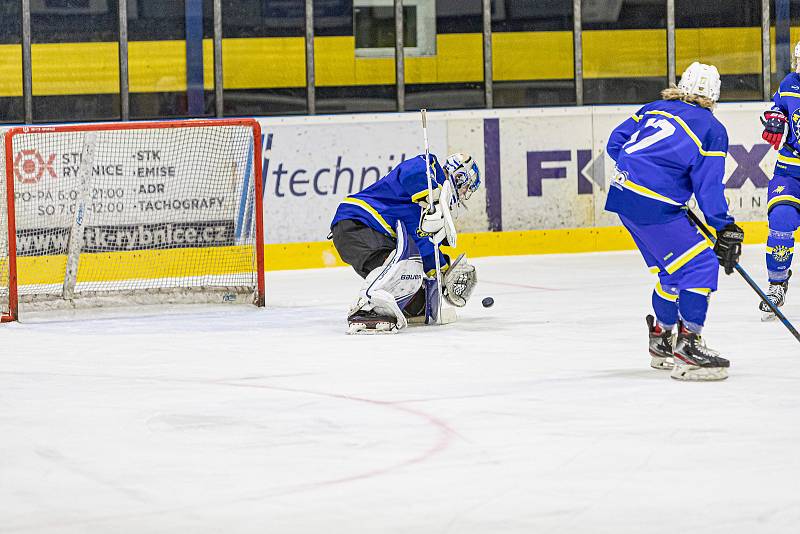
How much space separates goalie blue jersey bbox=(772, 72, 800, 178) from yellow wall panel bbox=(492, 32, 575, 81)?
12.5 feet

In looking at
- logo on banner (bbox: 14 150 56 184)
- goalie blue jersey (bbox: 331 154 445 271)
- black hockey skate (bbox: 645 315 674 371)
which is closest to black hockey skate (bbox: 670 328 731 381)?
black hockey skate (bbox: 645 315 674 371)

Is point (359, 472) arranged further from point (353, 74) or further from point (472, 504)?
point (353, 74)

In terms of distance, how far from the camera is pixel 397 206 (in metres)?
6.70

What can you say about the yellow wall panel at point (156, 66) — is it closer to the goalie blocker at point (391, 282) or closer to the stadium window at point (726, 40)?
the goalie blocker at point (391, 282)

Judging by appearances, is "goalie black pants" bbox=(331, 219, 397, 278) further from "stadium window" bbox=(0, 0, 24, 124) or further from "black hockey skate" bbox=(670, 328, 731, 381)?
"stadium window" bbox=(0, 0, 24, 124)

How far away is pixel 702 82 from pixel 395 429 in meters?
1.68

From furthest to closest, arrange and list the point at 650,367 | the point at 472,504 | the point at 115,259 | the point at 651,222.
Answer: the point at 115,259 → the point at 650,367 → the point at 651,222 → the point at 472,504

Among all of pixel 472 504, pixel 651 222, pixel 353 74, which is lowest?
pixel 472 504

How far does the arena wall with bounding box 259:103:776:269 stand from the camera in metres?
9.49

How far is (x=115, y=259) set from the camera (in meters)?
8.15

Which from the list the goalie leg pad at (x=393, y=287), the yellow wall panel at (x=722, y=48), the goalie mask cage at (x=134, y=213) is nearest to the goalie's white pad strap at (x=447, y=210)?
the goalie leg pad at (x=393, y=287)

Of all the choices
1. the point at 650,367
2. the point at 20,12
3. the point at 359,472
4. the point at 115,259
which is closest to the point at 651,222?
the point at 650,367

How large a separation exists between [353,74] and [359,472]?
683 centimetres

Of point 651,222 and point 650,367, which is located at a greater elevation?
point 651,222
